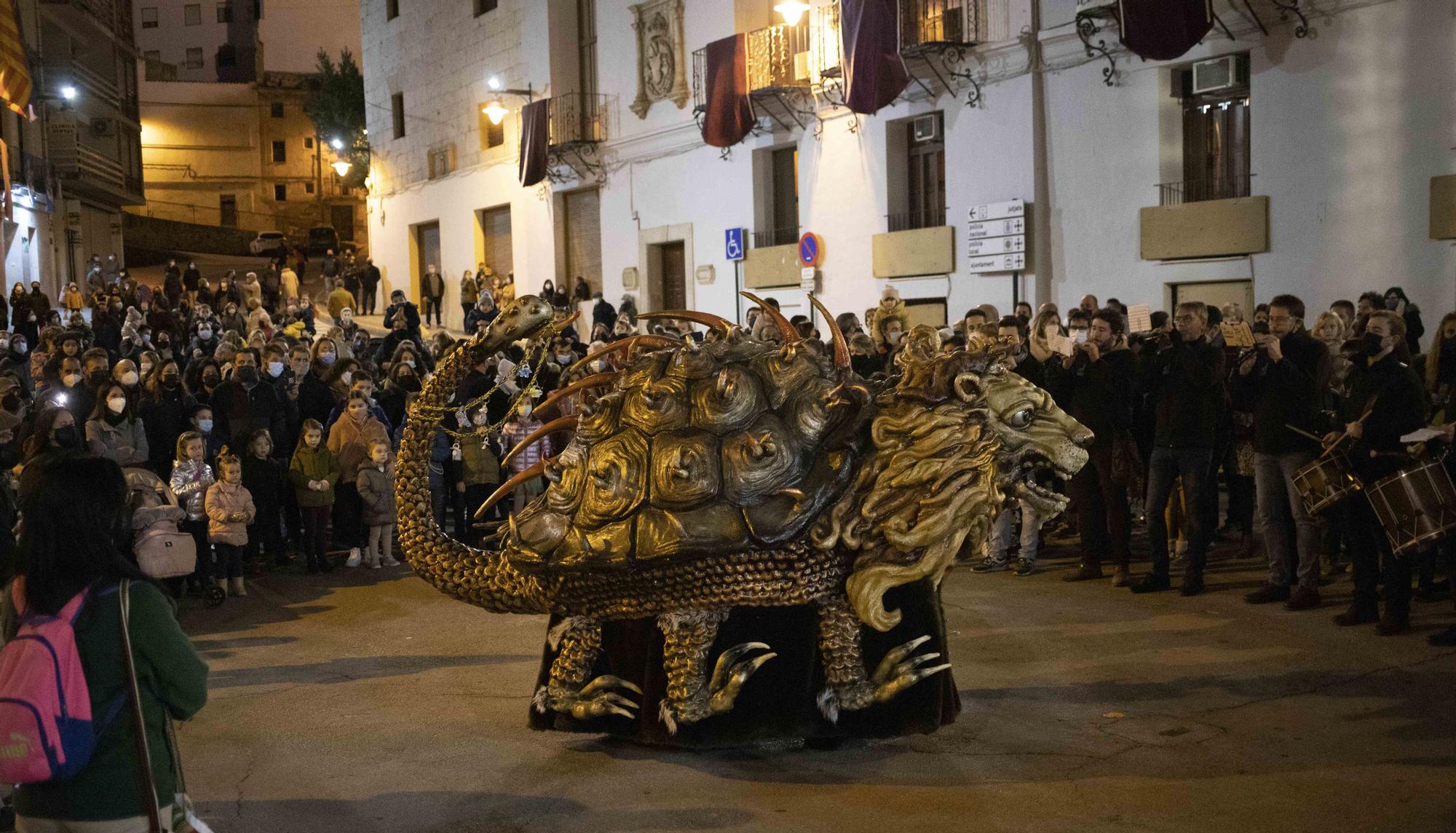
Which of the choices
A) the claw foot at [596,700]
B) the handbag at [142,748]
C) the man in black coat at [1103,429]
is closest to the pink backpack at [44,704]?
Result: the handbag at [142,748]

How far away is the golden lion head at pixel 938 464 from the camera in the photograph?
5.33 m

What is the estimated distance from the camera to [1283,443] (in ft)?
26.8

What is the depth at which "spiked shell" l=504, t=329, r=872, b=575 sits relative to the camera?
17.4ft

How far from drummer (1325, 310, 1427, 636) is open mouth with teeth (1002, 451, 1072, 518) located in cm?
293

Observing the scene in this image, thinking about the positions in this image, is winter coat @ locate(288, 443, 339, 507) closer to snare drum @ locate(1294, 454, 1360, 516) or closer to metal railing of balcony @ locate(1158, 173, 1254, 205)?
snare drum @ locate(1294, 454, 1360, 516)

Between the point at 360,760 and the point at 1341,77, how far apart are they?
43.5ft

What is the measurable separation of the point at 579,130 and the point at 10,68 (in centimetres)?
1055

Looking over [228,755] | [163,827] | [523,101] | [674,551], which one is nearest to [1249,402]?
[674,551]

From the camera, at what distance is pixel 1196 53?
1570 cm

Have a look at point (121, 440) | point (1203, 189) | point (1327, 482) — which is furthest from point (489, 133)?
point (1327, 482)

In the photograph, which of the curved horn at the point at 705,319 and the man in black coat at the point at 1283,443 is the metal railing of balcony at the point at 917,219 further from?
the curved horn at the point at 705,319

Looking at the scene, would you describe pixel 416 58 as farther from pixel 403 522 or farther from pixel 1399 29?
pixel 403 522

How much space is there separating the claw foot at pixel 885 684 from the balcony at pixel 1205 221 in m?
11.5

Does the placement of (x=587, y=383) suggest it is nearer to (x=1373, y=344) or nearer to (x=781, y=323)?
(x=781, y=323)
